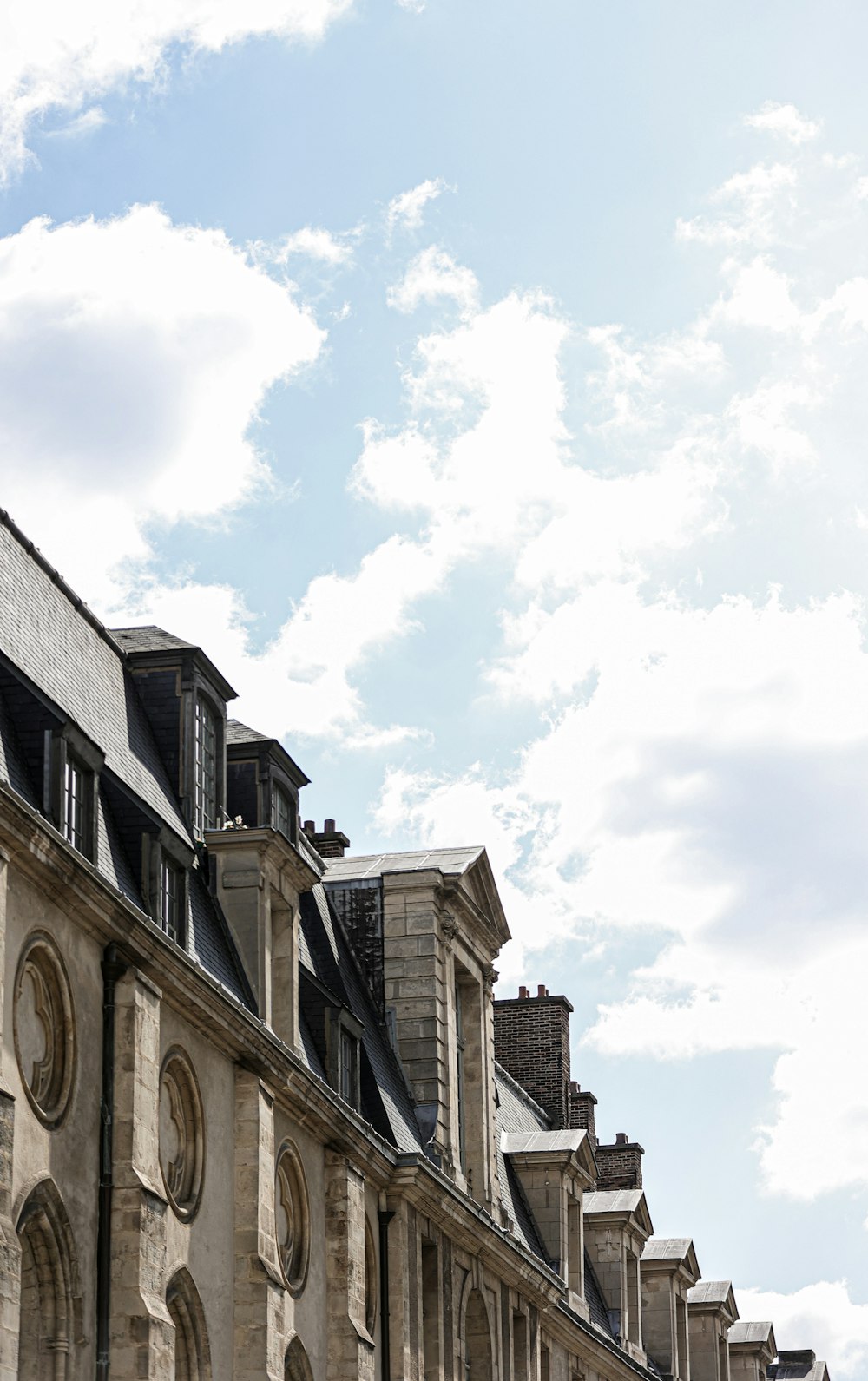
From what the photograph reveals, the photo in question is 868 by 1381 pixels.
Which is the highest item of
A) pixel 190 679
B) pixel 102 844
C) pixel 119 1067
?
pixel 190 679

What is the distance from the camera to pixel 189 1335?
2516cm

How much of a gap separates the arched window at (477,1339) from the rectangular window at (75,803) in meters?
15.4

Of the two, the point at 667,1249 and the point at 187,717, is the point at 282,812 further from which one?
the point at 667,1249

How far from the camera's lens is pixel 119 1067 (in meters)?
23.2

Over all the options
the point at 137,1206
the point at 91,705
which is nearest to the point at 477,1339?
the point at 91,705

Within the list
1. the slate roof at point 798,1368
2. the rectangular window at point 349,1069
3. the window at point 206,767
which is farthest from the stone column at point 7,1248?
the slate roof at point 798,1368

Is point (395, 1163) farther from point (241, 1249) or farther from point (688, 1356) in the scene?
point (688, 1356)

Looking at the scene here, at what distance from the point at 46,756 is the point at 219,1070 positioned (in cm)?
506

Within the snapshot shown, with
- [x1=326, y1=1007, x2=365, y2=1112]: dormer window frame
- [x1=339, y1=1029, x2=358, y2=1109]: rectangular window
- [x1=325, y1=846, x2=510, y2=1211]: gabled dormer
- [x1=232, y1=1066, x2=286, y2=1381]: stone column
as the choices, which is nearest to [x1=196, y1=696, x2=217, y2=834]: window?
[x1=326, y1=1007, x2=365, y2=1112]: dormer window frame

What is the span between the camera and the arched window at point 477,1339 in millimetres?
36875

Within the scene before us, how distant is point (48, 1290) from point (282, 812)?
12.0 metres

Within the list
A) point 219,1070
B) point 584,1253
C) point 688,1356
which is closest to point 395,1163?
point 219,1070

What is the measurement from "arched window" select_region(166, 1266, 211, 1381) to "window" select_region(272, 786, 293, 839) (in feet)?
27.8

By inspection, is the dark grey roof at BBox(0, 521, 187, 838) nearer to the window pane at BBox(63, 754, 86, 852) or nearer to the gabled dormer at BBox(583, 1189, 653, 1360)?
the window pane at BBox(63, 754, 86, 852)
